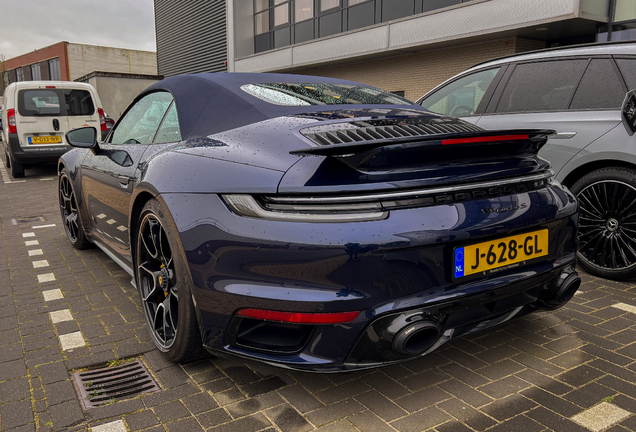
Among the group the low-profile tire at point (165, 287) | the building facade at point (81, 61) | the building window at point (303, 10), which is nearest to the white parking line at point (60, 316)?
the low-profile tire at point (165, 287)

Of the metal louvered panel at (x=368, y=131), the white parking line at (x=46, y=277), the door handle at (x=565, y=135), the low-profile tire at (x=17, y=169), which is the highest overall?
the metal louvered panel at (x=368, y=131)

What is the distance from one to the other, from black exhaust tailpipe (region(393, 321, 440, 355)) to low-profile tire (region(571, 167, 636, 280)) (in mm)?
2256

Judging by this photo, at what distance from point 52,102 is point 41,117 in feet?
1.26

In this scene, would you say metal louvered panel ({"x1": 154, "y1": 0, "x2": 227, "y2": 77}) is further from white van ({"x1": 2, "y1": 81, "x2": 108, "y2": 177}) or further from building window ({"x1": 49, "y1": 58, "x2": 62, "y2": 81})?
building window ({"x1": 49, "y1": 58, "x2": 62, "y2": 81})

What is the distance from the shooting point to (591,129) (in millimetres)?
3658

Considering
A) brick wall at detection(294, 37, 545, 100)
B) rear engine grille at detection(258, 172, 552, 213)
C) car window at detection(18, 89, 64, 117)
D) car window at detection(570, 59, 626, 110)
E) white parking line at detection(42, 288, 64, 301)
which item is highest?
Result: brick wall at detection(294, 37, 545, 100)

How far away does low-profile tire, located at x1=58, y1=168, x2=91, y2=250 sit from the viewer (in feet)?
14.7

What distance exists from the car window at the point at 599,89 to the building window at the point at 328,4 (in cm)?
1490

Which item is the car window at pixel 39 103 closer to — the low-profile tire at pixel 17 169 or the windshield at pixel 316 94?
the low-profile tire at pixel 17 169

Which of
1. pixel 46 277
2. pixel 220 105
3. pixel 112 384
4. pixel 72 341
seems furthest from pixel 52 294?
pixel 220 105

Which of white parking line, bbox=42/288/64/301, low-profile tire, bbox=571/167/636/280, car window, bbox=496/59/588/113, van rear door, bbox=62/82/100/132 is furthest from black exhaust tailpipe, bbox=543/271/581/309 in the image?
van rear door, bbox=62/82/100/132

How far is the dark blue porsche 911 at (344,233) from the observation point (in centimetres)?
178

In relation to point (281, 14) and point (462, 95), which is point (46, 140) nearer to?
point (462, 95)

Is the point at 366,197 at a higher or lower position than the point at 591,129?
lower
